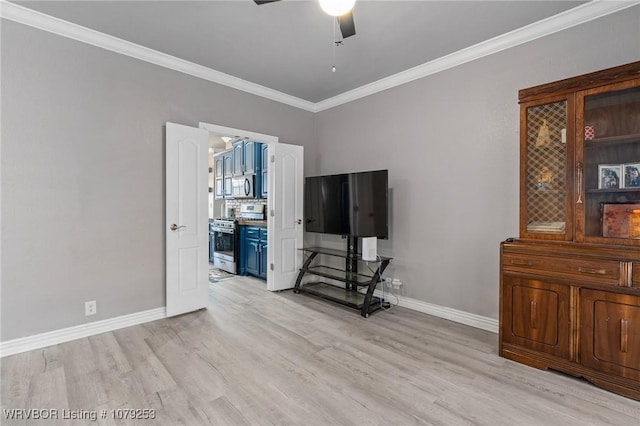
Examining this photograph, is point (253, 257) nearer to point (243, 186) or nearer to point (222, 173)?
point (243, 186)

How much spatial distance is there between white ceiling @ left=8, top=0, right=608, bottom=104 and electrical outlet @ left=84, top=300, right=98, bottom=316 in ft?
8.42

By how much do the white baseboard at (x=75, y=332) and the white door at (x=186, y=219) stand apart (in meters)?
0.23

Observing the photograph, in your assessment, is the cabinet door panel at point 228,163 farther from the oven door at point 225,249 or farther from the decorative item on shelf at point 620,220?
the decorative item on shelf at point 620,220

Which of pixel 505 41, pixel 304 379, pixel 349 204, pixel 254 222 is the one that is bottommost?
pixel 304 379

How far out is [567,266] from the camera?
216 cm

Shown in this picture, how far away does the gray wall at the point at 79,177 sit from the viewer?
2539 mm

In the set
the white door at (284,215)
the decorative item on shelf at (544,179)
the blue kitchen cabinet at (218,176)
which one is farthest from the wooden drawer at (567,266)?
the blue kitchen cabinet at (218,176)

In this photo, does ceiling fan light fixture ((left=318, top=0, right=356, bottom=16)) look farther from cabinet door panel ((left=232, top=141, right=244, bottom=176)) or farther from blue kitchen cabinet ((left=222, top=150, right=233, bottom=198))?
blue kitchen cabinet ((left=222, top=150, right=233, bottom=198))

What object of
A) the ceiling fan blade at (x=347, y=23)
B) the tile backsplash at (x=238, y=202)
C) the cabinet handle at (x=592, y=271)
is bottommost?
the cabinet handle at (x=592, y=271)

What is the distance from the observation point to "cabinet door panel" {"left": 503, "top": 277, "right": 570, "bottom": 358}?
2193 mm

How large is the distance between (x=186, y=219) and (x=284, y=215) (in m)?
1.40

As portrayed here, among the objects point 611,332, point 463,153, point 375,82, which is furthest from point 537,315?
point 375,82

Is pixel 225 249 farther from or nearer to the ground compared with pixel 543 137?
nearer to the ground

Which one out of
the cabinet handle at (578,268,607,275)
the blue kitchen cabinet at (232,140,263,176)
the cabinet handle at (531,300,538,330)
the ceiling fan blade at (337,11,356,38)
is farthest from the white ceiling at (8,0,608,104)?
the cabinet handle at (531,300,538,330)
